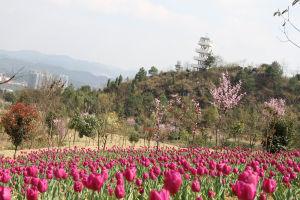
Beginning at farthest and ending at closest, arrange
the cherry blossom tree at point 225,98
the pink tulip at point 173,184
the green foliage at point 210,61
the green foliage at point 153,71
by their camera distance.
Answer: the green foliage at point 153,71
the green foliage at point 210,61
the cherry blossom tree at point 225,98
the pink tulip at point 173,184

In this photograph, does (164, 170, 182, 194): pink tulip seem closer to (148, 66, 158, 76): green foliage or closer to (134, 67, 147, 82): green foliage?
(134, 67, 147, 82): green foliage

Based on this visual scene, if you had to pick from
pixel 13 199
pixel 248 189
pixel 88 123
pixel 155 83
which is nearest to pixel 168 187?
pixel 248 189

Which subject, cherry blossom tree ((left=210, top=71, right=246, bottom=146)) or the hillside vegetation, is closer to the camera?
cherry blossom tree ((left=210, top=71, right=246, bottom=146))

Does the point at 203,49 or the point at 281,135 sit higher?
the point at 203,49

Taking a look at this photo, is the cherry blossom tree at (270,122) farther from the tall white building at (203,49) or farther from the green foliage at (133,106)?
the tall white building at (203,49)

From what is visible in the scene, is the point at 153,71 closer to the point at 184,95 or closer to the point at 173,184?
the point at 184,95

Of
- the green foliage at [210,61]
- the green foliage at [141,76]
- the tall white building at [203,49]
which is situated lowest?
the green foliage at [141,76]

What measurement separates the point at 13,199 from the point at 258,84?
69.5m

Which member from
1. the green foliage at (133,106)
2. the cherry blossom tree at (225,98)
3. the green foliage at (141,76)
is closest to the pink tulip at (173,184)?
the cherry blossom tree at (225,98)

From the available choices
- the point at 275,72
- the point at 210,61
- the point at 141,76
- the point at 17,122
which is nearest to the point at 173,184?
the point at 17,122

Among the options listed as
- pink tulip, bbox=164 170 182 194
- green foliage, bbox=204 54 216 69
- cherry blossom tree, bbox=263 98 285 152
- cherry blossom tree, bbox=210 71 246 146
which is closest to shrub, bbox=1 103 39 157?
cherry blossom tree, bbox=210 71 246 146

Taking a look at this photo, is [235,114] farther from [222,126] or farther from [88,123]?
[88,123]

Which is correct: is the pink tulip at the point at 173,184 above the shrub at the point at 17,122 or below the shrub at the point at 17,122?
above

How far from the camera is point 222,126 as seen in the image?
3219 cm
